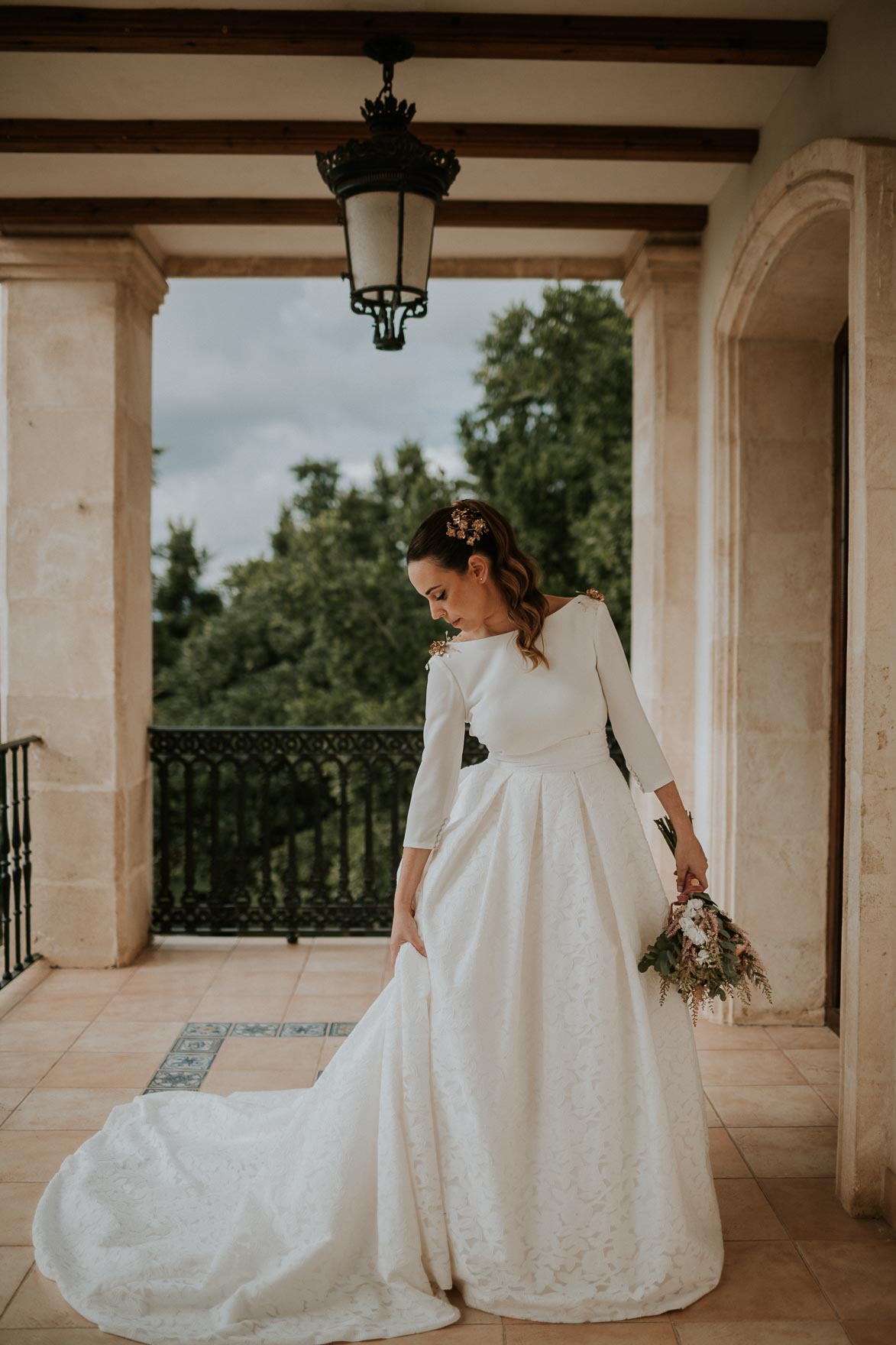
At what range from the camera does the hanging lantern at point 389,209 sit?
2928 millimetres

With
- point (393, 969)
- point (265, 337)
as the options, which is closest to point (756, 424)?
point (393, 969)

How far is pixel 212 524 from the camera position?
20641 millimetres

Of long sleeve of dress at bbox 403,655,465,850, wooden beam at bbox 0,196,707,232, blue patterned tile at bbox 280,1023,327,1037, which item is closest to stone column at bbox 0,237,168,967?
wooden beam at bbox 0,196,707,232

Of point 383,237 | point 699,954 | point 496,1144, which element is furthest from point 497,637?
point 383,237

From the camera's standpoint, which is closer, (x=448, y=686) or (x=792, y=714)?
(x=448, y=686)

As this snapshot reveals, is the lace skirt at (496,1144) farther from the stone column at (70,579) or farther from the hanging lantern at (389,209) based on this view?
the stone column at (70,579)

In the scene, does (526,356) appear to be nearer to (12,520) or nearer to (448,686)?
(12,520)

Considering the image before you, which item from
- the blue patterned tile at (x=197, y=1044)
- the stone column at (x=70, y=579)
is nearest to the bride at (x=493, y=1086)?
the blue patterned tile at (x=197, y=1044)

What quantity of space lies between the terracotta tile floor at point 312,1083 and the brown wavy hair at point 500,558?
3.99 ft

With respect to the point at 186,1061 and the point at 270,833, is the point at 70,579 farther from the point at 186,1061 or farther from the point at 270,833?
the point at 186,1061

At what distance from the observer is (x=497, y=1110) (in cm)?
228

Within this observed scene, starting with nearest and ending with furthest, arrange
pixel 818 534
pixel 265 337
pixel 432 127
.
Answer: pixel 432 127, pixel 818 534, pixel 265 337

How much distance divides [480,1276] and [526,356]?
13.3 meters

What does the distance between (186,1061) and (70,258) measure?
3338 millimetres
